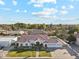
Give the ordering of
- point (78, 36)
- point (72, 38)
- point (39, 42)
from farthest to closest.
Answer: point (72, 38) < point (78, 36) < point (39, 42)

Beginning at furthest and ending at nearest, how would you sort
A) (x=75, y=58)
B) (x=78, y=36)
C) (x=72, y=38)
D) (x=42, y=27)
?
(x=42, y=27)
(x=72, y=38)
(x=78, y=36)
(x=75, y=58)

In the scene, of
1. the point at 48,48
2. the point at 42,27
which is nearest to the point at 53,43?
the point at 48,48

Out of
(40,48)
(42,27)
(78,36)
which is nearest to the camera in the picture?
(40,48)

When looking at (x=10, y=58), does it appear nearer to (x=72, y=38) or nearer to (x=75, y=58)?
(x=75, y=58)

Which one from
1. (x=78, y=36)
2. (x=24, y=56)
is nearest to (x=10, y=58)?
(x=24, y=56)

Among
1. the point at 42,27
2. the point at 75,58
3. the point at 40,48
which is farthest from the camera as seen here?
the point at 42,27

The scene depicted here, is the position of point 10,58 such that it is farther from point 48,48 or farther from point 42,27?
point 42,27

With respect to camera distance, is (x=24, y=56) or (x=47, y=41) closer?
(x=24, y=56)

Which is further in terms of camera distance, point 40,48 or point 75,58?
point 40,48
